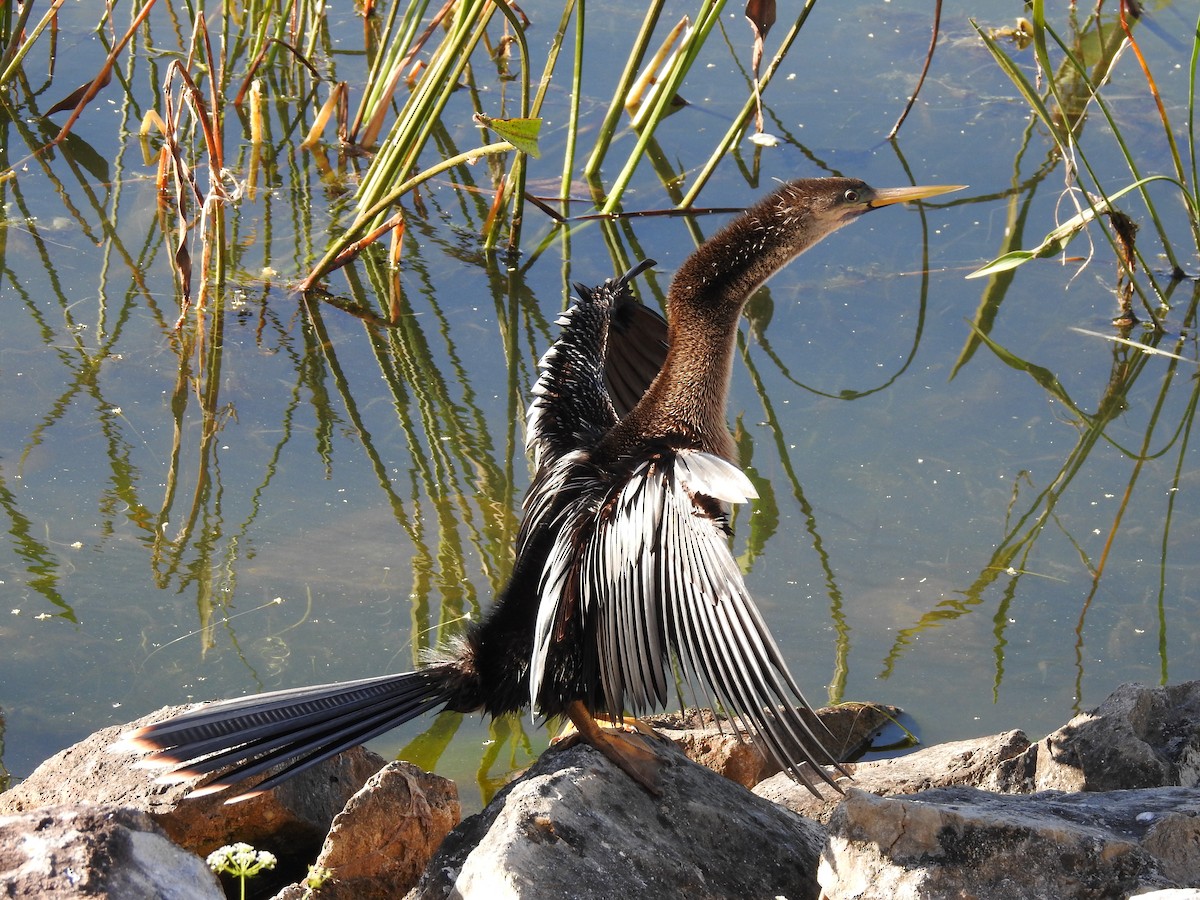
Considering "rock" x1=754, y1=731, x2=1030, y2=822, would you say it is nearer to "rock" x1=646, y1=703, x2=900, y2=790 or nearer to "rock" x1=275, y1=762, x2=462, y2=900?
"rock" x1=646, y1=703, x2=900, y2=790

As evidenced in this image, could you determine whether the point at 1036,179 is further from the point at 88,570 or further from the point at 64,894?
the point at 64,894

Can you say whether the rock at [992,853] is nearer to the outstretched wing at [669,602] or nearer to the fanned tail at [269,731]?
the outstretched wing at [669,602]

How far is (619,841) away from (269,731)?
2.47 ft

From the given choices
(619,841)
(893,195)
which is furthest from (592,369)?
(619,841)

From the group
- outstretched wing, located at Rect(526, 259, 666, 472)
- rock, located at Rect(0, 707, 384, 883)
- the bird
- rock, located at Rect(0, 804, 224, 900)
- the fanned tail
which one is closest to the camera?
rock, located at Rect(0, 804, 224, 900)

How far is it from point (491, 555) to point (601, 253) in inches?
82.4

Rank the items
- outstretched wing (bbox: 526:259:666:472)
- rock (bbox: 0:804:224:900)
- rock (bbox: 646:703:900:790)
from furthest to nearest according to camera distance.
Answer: outstretched wing (bbox: 526:259:666:472), rock (bbox: 646:703:900:790), rock (bbox: 0:804:224:900)

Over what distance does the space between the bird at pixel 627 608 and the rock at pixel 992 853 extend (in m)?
0.16

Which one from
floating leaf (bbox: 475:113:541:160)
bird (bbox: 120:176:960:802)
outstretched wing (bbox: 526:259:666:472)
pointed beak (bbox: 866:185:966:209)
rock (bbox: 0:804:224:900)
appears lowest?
rock (bbox: 0:804:224:900)

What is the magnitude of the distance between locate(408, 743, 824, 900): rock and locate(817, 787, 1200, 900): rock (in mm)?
270

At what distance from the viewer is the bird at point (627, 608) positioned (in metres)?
2.29

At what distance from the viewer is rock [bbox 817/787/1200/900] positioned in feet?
6.73

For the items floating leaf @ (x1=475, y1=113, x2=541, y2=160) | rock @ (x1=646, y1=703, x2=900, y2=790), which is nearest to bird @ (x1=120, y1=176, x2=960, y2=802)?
rock @ (x1=646, y1=703, x2=900, y2=790)

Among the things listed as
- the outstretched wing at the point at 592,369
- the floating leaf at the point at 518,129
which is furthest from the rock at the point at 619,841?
the floating leaf at the point at 518,129
